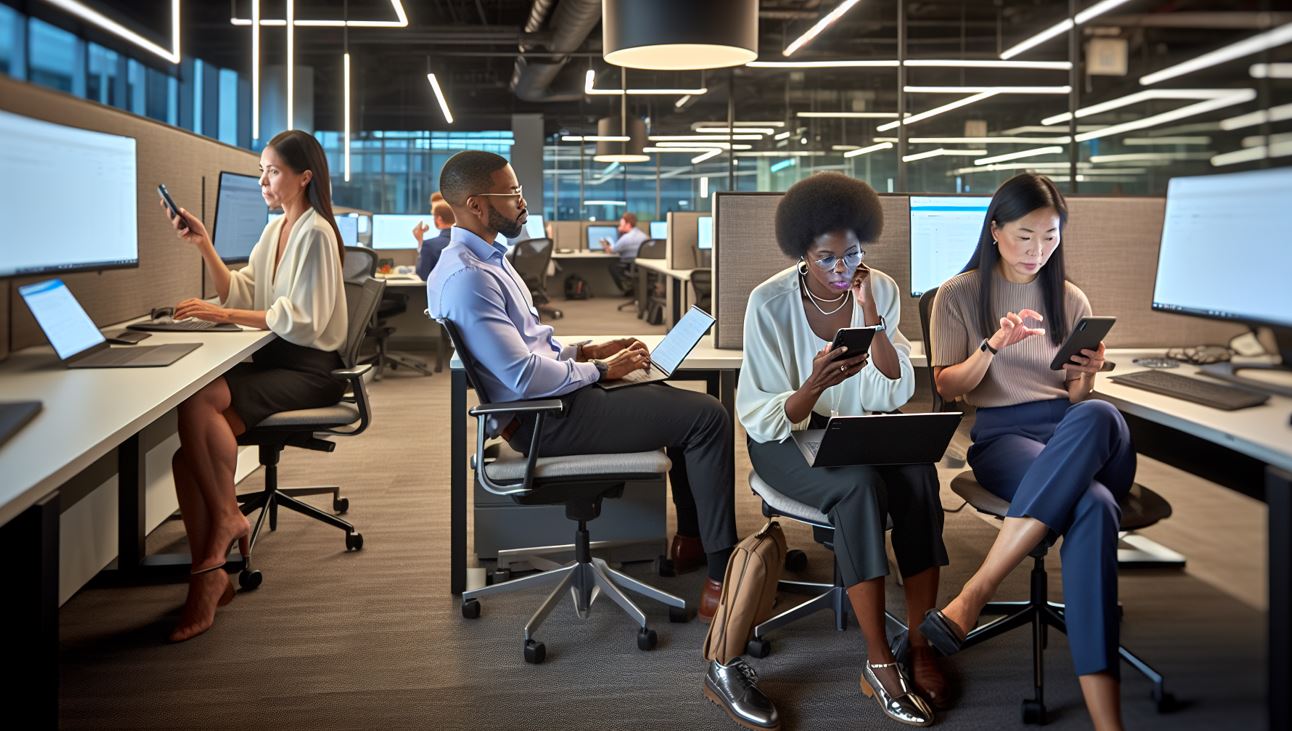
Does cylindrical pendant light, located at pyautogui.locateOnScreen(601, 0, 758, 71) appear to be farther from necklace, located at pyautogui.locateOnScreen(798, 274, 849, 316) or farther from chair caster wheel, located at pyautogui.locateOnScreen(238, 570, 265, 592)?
chair caster wheel, located at pyautogui.locateOnScreen(238, 570, 265, 592)

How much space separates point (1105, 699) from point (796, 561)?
1265mm

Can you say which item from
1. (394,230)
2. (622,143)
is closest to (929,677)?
(394,230)

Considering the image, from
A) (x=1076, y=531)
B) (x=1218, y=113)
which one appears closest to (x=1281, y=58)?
(x=1218, y=113)

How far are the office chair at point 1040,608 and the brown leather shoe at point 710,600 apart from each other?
23.7 inches

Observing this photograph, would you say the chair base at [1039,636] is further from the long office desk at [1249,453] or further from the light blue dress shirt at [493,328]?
the light blue dress shirt at [493,328]

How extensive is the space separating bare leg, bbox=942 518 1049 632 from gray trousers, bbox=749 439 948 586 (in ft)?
0.45

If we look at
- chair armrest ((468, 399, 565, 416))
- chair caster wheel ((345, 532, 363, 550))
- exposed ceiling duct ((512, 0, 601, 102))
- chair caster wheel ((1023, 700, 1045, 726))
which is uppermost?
exposed ceiling duct ((512, 0, 601, 102))

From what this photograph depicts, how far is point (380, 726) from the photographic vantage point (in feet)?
6.93

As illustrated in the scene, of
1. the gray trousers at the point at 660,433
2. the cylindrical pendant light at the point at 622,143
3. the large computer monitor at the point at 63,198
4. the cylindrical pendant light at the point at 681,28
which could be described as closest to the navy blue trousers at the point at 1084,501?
the gray trousers at the point at 660,433

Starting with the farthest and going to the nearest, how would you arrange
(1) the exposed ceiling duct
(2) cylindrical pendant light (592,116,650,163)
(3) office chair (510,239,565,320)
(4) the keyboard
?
(2) cylindrical pendant light (592,116,650,163)
(3) office chair (510,239,565,320)
(1) the exposed ceiling duct
(4) the keyboard


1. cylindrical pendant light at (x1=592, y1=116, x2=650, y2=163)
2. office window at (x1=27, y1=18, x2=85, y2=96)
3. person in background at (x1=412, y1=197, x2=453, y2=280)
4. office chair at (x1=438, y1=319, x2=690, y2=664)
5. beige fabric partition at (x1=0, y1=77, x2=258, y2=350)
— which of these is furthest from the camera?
cylindrical pendant light at (x1=592, y1=116, x2=650, y2=163)

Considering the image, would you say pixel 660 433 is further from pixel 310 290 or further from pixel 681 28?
pixel 310 290

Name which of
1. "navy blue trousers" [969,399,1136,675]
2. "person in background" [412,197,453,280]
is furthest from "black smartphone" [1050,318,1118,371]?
"person in background" [412,197,453,280]

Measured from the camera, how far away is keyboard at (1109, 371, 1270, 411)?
2.07 metres
